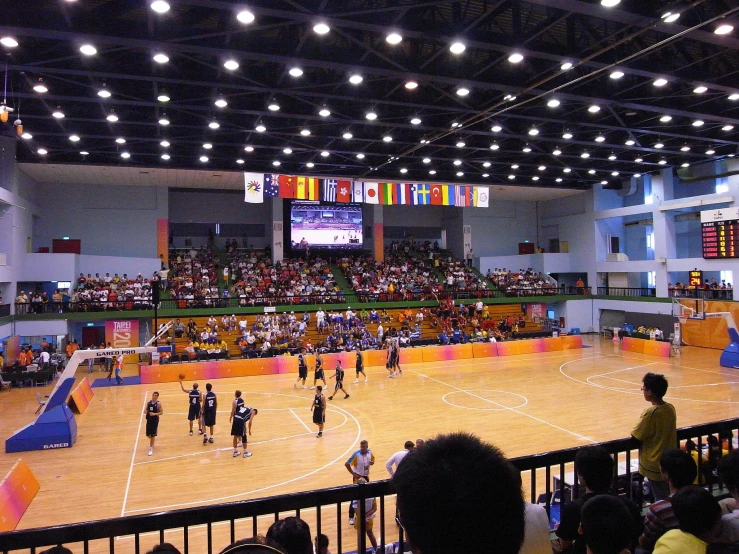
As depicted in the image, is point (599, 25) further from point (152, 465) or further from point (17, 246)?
point (17, 246)

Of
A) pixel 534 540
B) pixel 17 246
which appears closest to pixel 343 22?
pixel 534 540

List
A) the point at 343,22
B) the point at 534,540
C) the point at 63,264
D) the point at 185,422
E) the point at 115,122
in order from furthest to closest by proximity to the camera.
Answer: the point at 63,264 < the point at 115,122 < the point at 185,422 < the point at 343,22 < the point at 534,540

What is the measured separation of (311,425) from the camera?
14906mm

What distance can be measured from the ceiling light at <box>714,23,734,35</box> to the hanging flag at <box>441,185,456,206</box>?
14.2 metres

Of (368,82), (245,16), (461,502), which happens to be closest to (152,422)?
(245,16)

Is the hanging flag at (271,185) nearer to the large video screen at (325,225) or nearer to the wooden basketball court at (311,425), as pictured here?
the wooden basketball court at (311,425)

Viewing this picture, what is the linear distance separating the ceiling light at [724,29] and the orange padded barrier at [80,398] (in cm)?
2159

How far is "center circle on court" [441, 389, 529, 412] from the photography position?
653 inches

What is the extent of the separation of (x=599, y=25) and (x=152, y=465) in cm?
1670

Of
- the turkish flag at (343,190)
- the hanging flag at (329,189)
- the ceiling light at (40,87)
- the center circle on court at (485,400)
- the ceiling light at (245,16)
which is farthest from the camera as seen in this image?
the turkish flag at (343,190)

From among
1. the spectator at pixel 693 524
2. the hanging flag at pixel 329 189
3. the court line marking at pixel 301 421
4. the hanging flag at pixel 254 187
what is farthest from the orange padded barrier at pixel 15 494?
the hanging flag at pixel 329 189

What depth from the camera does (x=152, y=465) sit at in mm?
11758

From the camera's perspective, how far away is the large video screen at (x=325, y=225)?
3581cm

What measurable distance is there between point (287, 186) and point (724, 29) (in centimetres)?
1753
